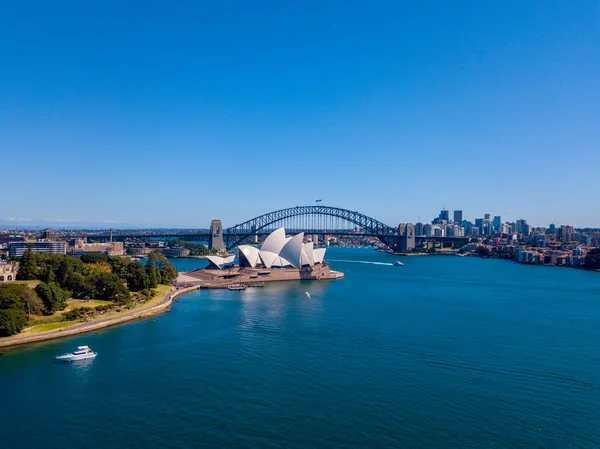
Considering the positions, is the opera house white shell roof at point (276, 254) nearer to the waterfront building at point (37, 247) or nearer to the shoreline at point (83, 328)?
the shoreline at point (83, 328)

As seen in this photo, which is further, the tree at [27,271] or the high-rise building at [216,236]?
the high-rise building at [216,236]

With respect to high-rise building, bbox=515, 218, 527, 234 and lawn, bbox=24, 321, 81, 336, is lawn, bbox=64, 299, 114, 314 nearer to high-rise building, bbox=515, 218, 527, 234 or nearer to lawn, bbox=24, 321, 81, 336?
lawn, bbox=24, 321, 81, 336

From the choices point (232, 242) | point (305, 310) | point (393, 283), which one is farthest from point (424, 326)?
point (232, 242)

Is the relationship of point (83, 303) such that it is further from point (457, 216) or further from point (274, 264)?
point (457, 216)

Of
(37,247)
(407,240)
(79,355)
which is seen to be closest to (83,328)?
(79,355)

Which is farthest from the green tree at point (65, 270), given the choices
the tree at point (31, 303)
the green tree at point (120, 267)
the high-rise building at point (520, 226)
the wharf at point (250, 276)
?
the high-rise building at point (520, 226)

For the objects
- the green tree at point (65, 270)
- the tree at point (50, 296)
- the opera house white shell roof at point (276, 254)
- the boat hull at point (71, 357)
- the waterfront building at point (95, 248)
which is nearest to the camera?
the boat hull at point (71, 357)
